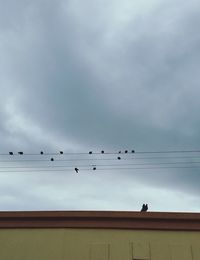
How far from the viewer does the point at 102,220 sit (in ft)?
36.0

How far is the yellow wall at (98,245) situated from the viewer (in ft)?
34.1

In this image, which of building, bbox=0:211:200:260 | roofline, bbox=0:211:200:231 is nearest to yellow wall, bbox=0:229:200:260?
building, bbox=0:211:200:260

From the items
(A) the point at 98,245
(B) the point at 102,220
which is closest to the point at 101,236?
(A) the point at 98,245

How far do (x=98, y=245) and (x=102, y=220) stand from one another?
750 millimetres

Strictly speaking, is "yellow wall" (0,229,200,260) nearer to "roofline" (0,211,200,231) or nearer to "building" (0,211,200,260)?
"building" (0,211,200,260)

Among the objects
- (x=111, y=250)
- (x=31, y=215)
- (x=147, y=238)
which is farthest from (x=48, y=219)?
(x=147, y=238)

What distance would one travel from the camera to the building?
A: 10445 millimetres

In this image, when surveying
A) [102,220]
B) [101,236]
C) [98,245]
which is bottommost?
[98,245]

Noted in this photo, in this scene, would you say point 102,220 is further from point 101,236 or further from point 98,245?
point 98,245

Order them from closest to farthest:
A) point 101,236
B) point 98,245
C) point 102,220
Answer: point 98,245
point 101,236
point 102,220

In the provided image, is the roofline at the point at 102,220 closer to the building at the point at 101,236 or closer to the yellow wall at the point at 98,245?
the building at the point at 101,236

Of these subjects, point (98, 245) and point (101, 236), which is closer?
point (98, 245)

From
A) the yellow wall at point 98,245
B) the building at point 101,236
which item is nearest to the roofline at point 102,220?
the building at point 101,236

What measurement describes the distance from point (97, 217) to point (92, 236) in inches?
22.8
